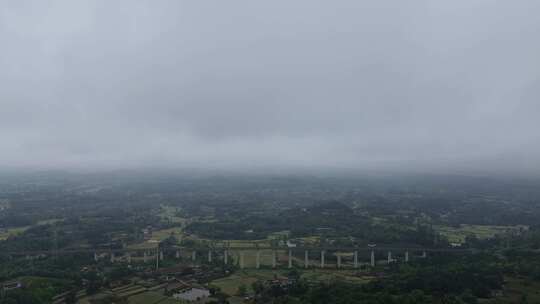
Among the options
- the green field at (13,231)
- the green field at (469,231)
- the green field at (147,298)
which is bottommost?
the green field at (147,298)

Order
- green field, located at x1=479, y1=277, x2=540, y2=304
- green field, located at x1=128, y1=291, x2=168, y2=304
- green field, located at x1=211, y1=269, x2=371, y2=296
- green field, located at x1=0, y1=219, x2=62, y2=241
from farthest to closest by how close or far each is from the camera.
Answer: green field, located at x1=0, y1=219, x2=62, y2=241
green field, located at x1=211, y1=269, x2=371, y2=296
green field, located at x1=128, y1=291, x2=168, y2=304
green field, located at x1=479, y1=277, x2=540, y2=304

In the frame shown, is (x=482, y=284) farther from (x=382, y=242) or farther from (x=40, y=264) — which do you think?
(x=40, y=264)

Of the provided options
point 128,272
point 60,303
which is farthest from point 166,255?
point 60,303

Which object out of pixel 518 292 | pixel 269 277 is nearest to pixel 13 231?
pixel 269 277

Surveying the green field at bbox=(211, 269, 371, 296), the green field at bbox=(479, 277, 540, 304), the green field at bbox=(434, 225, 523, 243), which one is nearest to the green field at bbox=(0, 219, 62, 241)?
the green field at bbox=(211, 269, 371, 296)

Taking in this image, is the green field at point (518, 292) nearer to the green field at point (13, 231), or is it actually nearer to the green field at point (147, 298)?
the green field at point (147, 298)

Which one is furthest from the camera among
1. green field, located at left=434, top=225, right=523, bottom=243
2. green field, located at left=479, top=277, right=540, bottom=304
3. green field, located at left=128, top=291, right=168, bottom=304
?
green field, located at left=434, top=225, right=523, bottom=243

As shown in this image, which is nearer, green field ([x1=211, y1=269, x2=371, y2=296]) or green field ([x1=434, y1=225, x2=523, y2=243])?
green field ([x1=211, y1=269, x2=371, y2=296])

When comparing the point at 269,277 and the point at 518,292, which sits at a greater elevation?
the point at 518,292

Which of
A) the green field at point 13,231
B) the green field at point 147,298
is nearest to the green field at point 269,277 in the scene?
the green field at point 147,298

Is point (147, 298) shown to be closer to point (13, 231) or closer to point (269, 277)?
point (269, 277)

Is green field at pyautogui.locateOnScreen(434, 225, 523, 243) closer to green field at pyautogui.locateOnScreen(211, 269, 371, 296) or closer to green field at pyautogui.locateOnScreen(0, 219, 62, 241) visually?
green field at pyautogui.locateOnScreen(211, 269, 371, 296)
